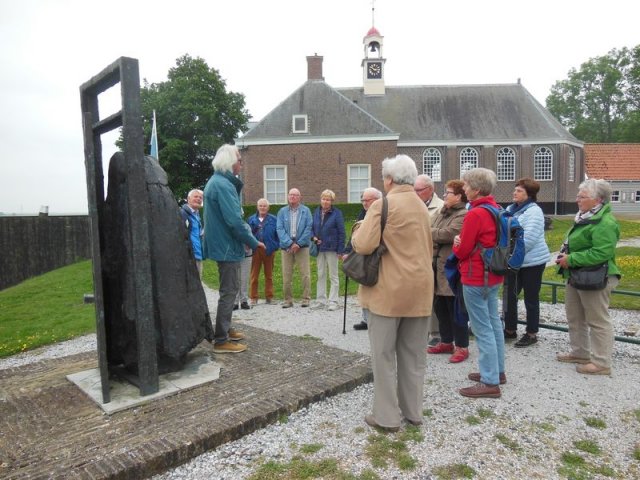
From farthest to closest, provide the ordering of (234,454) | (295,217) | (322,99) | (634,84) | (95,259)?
(634,84) < (322,99) < (295,217) < (95,259) < (234,454)

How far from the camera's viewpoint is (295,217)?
809 centimetres

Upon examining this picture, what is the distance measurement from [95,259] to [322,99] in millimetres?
25941

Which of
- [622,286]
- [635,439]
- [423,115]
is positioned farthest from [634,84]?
[635,439]

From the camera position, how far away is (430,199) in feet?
18.2

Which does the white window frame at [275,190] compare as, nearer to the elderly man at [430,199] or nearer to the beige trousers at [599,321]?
the elderly man at [430,199]

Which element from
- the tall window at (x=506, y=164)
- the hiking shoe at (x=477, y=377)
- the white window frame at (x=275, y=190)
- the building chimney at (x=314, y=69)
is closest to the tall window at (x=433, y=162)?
the tall window at (x=506, y=164)

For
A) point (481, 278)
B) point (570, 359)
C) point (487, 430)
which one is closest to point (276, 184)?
point (570, 359)

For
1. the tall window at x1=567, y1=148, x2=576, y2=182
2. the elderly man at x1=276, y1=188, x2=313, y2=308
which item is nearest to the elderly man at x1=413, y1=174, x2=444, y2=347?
the elderly man at x1=276, y1=188, x2=313, y2=308

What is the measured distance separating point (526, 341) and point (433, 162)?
26.2m

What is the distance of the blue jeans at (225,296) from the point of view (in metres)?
4.93

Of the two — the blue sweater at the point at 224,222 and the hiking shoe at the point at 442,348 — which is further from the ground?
the blue sweater at the point at 224,222

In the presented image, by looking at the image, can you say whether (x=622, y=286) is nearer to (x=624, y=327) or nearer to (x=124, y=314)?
(x=624, y=327)

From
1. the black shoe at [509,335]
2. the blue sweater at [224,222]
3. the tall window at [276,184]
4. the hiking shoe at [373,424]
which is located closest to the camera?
the hiking shoe at [373,424]

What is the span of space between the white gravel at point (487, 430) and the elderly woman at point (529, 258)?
69 cm
